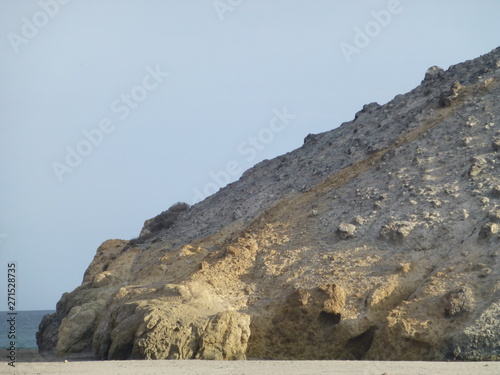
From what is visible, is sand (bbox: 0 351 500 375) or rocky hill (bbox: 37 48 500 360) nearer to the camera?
sand (bbox: 0 351 500 375)

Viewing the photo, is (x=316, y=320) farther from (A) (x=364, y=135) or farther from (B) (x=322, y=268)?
(A) (x=364, y=135)

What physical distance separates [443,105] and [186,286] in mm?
14046

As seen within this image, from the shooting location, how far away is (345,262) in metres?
19.6

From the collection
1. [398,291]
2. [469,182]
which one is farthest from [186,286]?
[469,182]

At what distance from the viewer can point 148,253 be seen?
2730 centimetres

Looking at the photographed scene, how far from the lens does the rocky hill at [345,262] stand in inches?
641

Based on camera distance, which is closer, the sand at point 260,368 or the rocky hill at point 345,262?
the sand at point 260,368

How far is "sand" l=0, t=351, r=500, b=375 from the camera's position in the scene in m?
12.9

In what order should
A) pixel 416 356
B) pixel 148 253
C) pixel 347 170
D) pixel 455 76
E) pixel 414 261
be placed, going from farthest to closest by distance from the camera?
1. pixel 455 76
2. pixel 148 253
3. pixel 347 170
4. pixel 414 261
5. pixel 416 356

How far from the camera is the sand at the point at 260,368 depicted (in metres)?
12.9

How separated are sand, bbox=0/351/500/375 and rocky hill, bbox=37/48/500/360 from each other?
A: 1167mm

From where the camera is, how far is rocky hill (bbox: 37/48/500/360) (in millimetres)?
16281

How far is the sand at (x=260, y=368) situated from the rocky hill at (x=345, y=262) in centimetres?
117

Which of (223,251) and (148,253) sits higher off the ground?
(148,253)
